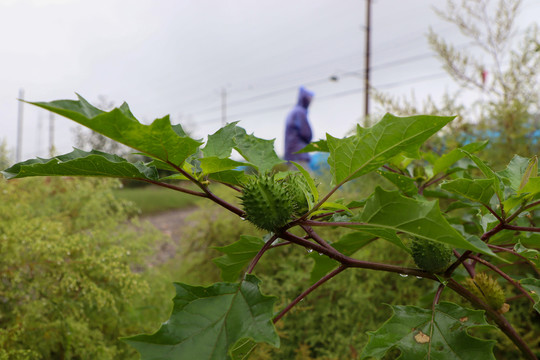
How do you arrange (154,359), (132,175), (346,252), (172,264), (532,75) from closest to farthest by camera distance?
(154,359) → (132,175) → (346,252) → (532,75) → (172,264)

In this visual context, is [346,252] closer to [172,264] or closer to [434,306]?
[434,306]

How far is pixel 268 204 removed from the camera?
20.1 inches

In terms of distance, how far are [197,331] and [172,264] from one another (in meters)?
2.64

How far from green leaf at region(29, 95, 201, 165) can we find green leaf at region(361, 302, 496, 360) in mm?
340

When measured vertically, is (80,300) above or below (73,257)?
below

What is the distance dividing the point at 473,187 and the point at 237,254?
355 mm

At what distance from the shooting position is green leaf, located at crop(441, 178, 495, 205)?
523 millimetres

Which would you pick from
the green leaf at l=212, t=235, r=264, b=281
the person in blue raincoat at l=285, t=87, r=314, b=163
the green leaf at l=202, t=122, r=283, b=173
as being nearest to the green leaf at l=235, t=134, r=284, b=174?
the green leaf at l=202, t=122, r=283, b=173

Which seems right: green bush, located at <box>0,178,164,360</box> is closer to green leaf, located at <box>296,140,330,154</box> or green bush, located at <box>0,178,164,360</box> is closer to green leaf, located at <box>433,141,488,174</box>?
green leaf, located at <box>296,140,330,154</box>

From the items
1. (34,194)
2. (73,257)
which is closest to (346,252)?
(73,257)

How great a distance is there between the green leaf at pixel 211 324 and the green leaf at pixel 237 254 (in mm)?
137

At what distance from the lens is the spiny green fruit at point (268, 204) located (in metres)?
0.51

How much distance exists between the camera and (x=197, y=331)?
418mm

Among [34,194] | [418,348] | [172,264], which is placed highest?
[34,194]
